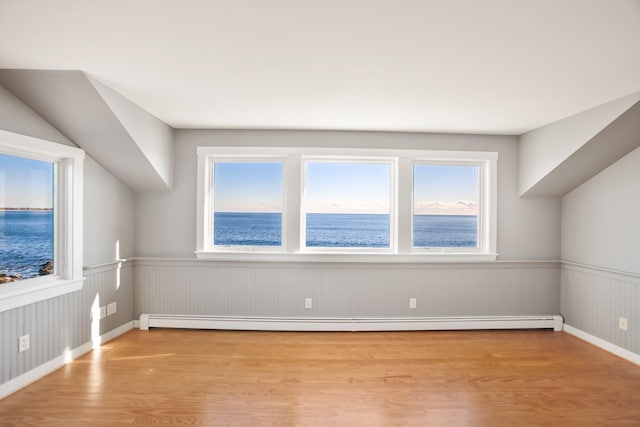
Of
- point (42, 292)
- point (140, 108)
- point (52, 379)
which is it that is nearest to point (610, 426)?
point (52, 379)

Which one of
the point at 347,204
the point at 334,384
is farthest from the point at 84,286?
the point at 347,204

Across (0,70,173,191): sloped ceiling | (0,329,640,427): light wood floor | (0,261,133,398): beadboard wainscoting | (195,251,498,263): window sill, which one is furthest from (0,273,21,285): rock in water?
(195,251,498,263): window sill

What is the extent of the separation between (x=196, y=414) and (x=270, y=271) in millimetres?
1848

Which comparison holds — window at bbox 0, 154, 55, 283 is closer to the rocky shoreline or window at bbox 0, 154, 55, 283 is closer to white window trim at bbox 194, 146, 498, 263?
the rocky shoreline

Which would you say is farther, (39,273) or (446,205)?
(446,205)

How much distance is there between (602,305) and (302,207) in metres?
3.32

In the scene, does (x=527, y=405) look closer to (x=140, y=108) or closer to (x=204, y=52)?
(x=204, y=52)

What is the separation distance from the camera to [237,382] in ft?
9.03

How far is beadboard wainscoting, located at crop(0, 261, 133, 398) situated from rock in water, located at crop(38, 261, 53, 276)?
0.25 metres

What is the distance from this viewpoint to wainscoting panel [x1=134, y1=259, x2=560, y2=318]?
13.1 feet

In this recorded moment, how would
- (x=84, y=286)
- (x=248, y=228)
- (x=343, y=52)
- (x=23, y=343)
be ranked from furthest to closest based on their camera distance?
(x=248, y=228), (x=84, y=286), (x=23, y=343), (x=343, y=52)

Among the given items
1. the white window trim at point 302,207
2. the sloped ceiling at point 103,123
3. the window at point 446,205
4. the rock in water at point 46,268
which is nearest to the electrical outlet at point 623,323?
the white window trim at point 302,207

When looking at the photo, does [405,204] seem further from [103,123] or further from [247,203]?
[103,123]

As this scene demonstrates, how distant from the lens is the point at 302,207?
13.4 feet
